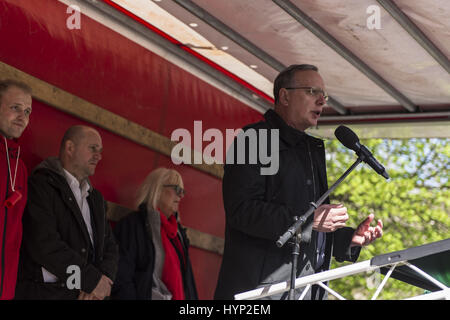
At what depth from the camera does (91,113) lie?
18.6 feet

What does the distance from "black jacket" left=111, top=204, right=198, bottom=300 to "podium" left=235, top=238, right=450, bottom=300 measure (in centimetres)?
275

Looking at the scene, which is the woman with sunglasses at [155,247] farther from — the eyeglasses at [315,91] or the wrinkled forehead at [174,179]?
the eyeglasses at [315,91]

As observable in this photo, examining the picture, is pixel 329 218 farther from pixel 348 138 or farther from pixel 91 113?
pixel 91 113

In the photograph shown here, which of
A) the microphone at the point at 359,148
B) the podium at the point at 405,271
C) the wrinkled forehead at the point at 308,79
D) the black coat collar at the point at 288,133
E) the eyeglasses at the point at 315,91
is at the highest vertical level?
the wrinkled forehead at the point at 308,79

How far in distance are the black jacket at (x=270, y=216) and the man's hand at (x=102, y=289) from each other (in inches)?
55.1

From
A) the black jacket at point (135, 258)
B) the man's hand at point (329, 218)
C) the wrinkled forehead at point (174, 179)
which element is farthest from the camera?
the wrinkled forehead at point (174, 179)

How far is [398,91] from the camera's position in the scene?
6.48 metres

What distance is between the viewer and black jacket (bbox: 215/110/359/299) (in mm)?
3650

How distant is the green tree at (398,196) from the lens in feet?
54.4

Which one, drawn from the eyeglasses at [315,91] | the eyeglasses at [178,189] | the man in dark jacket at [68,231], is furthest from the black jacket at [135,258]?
the eyeglasses at [315,91]

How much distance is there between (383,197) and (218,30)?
11.7 m

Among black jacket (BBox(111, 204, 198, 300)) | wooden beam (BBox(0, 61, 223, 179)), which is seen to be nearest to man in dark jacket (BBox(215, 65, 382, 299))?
wooden beam (BBox(0, 61, 223, 179))

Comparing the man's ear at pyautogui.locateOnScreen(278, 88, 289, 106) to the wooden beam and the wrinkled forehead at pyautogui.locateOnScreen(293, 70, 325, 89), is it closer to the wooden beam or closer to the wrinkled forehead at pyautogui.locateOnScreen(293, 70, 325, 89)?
the wrinkled forehead at pyautogui.locateOnScreen(293, 70, 325, 89)
